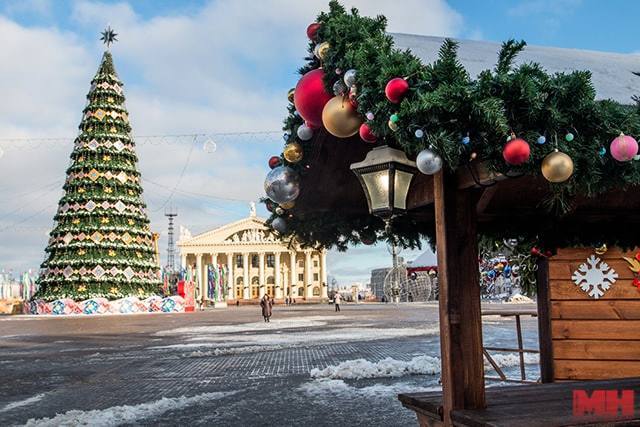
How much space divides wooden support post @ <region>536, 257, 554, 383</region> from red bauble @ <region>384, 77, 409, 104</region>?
12.3ft

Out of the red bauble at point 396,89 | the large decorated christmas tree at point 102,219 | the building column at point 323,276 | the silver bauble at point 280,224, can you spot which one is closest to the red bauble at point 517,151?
the red bauble at point 396,89

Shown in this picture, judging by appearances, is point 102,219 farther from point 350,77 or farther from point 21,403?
point 350,77

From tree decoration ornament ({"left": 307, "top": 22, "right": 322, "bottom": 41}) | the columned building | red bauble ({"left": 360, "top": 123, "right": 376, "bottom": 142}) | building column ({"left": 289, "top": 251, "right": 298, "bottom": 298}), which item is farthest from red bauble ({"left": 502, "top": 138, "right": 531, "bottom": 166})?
building column ({"left": 289, "top": 251, "right": 298, "bottom": 298})

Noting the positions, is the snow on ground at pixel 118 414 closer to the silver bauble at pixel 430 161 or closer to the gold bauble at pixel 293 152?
the gold bauble at pixel 293 152

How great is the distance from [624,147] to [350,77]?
1.39 metres

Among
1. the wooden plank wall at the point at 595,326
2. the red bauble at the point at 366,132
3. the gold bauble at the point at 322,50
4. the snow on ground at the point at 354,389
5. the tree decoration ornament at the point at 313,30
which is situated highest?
the tree decoration ornament at the point at 313,30

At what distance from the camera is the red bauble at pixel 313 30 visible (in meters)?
4.00

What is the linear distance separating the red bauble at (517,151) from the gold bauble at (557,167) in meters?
0.12

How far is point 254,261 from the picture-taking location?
10975 centimetres

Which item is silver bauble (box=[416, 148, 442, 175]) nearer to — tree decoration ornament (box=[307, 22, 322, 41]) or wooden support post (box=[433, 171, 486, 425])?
wooden support post (box=[433, 171, 486, 425])

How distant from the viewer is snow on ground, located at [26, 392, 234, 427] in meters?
6.74

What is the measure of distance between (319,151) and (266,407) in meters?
3.95

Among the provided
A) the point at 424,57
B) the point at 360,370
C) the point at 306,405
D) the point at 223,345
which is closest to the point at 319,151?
the point at 424,57

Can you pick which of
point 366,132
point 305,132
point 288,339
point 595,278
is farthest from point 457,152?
point 288,339
